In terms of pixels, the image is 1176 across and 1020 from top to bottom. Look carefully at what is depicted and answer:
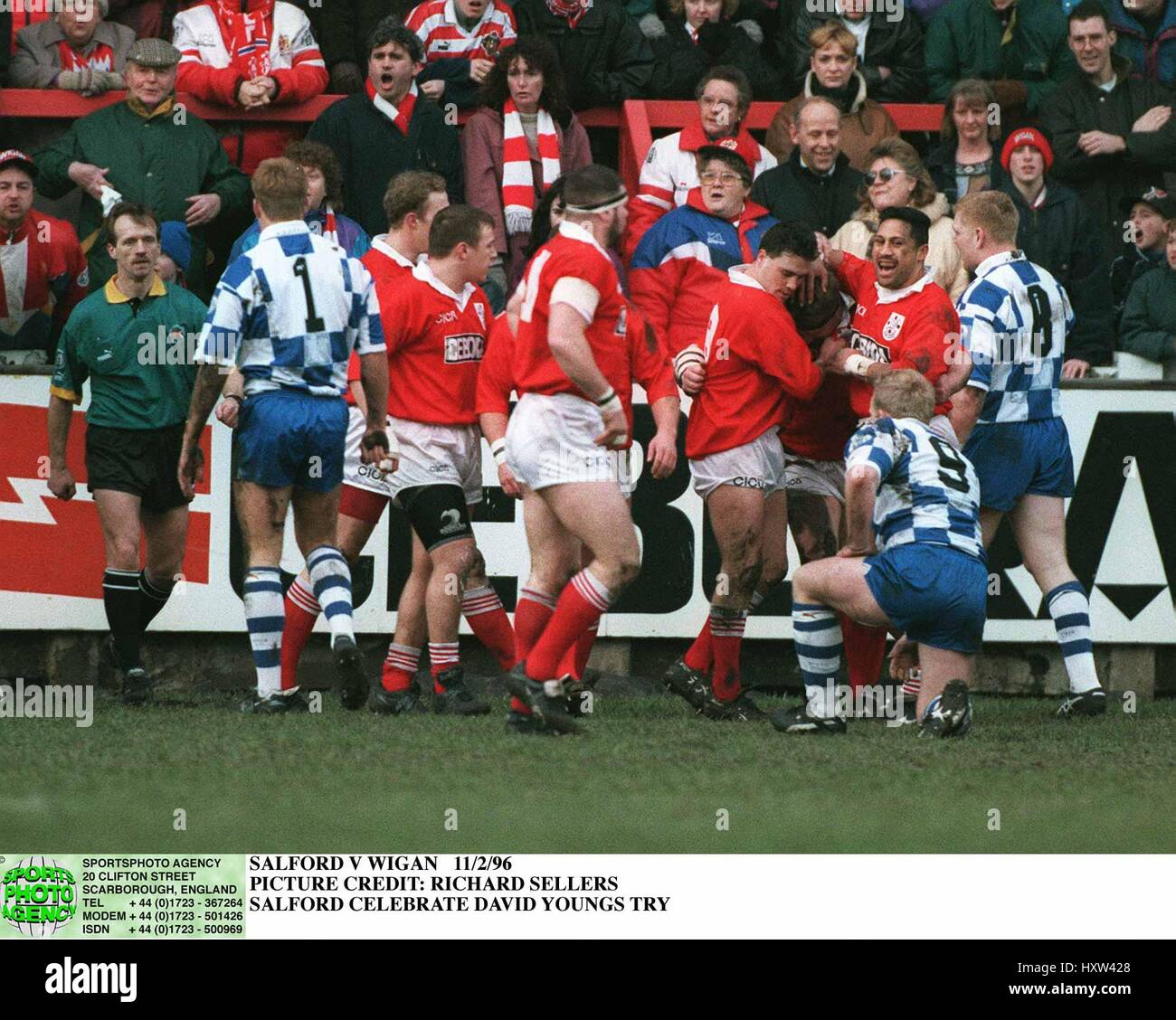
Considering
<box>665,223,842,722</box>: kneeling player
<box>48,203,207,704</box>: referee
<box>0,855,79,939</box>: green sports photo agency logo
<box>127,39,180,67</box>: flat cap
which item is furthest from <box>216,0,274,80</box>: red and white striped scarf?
<box>0,855,79,939</box>: green sports photo agency logo

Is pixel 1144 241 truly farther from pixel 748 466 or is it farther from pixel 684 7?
pixel 748 466

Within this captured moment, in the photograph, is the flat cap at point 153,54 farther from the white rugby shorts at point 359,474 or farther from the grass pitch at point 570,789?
the grass pitch at point 570,789

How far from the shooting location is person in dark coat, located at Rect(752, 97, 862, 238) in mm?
10781

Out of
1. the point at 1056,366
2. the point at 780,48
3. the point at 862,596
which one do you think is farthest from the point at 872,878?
the point at 780,48

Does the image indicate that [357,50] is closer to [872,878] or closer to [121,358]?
[121,358]

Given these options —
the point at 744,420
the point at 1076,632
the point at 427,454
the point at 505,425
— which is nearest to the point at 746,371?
the point at 744,420

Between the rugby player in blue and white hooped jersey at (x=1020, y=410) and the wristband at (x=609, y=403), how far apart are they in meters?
1.96

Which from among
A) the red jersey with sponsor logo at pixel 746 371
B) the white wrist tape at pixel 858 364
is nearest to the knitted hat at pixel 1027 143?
the red jersey with sponsor logo at pixel 746 371

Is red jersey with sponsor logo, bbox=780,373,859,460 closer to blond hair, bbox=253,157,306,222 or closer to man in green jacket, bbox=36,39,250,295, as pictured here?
blond hair, bbox=253,157,306,222

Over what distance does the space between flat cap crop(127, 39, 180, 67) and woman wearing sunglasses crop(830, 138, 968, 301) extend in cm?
354

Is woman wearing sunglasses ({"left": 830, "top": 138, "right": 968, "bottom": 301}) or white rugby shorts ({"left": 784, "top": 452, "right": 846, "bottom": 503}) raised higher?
woman wearing sunglasses ({"left": 830, "top": 138, "right": 968, "bottom": 301})

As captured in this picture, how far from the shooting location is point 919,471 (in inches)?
321

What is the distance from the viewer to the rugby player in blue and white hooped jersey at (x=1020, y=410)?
357 inches

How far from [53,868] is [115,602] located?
11.5ft
